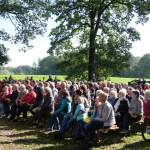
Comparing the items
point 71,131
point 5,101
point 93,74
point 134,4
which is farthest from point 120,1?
point 71,131

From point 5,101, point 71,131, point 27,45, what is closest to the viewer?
point 71,131

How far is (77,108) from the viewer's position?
52.5ft

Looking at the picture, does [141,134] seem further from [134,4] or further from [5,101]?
[134,4]

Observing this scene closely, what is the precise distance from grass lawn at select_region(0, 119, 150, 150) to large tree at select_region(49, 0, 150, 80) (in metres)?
24.8

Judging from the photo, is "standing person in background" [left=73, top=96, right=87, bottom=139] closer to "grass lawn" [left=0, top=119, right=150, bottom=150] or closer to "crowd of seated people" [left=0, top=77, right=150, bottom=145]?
"crowd of seated people" [left=0, top=77, right=150, bottom=145]

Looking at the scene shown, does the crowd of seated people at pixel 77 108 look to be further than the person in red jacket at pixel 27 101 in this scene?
No

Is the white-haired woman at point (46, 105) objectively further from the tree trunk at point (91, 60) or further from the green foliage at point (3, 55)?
the tree trunk at point (91, 60)

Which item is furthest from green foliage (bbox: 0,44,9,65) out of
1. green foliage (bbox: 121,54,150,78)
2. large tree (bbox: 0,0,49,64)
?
green foliage (bbox: 121,54,150,78)

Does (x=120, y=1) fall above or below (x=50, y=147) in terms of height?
above

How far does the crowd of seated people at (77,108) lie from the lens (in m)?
15.2

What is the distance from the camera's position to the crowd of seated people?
1523cm

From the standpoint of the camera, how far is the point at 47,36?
43094mm

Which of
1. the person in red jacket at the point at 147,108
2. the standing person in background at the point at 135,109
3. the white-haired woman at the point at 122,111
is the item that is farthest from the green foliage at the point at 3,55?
the person in red jacket at the point at 147,108

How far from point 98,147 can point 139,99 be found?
2551 mm
